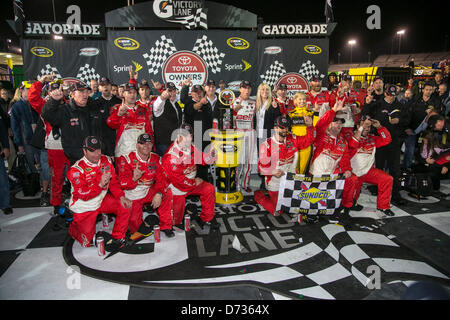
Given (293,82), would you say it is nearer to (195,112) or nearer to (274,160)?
(195,112)

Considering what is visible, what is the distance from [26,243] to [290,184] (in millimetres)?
3645

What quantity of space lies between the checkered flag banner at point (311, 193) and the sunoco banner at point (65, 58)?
6.59 metres

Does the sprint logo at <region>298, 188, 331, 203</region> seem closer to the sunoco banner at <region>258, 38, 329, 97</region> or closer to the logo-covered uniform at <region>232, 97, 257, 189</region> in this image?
the logo-covered uniform at <region>232, 97, 257, 189</region>

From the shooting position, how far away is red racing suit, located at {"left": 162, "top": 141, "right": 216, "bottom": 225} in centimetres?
392

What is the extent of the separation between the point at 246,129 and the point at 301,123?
106 cm

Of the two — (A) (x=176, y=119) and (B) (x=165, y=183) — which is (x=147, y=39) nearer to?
(A) (x=176, y=119)

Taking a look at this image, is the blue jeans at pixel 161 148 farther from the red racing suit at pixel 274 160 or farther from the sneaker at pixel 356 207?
the sneaker at pixel 356 207

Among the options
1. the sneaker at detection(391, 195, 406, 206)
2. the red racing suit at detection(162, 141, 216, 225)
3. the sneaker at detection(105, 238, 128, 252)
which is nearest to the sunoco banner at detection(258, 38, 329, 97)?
the sneaker at detection(391, 195, 406, 206)

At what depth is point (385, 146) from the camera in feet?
16.2

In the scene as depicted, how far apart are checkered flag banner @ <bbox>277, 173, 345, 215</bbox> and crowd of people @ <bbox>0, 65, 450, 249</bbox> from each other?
0.72 feet

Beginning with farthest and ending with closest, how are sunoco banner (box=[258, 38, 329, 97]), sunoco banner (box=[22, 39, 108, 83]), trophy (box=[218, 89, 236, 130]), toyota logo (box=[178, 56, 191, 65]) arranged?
sunoco banner (box=[258, 38, 329, 97])
toyota logo (box=[178, 56, 191, 65])
sunoco banner (box=[22, 39, 108, 83])
trophy (box=[218, 89, 236, 130])

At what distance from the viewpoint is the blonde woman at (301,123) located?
4.71 m

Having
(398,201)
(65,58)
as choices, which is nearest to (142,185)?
(398,201)

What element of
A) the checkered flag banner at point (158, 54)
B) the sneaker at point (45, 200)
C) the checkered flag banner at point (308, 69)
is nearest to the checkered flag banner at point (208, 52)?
the checkered flag banner at point (158, 54)
